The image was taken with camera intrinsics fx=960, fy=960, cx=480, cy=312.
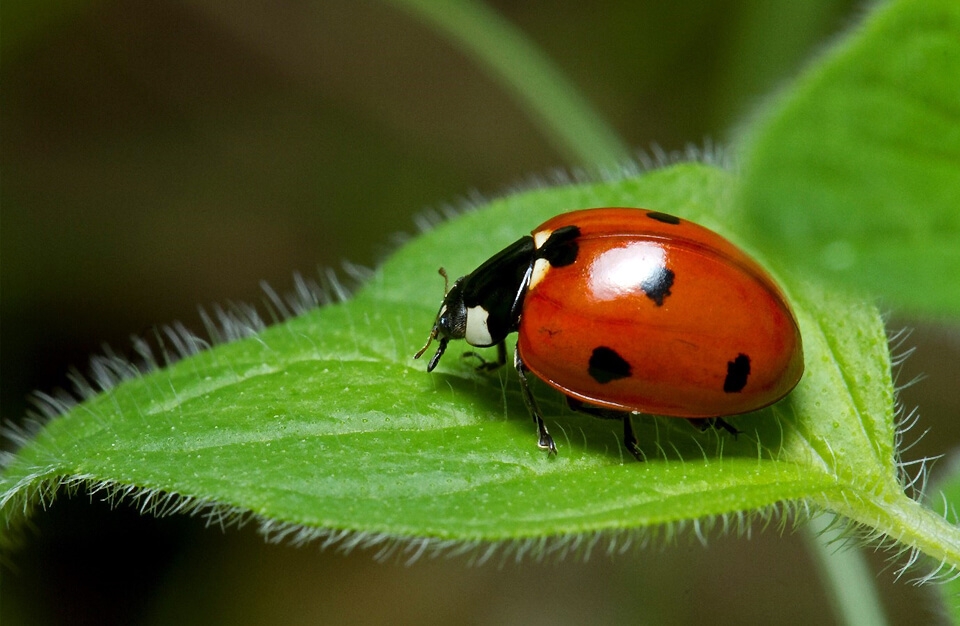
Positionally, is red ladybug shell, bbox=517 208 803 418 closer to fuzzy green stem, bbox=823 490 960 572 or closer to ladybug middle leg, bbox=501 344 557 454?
ladybug middle leg, bbox=501 344 557 454

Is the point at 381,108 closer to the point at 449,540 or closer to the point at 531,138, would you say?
the point at 531,138

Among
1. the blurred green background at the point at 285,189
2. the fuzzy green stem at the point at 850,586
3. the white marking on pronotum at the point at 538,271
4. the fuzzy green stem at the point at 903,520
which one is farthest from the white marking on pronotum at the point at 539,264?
the blurred green background at the point at 285,189

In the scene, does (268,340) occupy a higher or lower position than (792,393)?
higher

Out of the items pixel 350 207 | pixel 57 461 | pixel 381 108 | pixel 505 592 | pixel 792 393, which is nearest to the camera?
pixel 57 461

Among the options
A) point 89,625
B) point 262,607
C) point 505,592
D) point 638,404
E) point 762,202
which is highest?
point 762,202

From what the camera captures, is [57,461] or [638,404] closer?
[57,461]

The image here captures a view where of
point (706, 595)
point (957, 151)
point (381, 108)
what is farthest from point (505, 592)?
point (957, 151)

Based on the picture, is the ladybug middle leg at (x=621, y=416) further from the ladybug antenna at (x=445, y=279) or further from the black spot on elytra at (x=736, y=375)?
the ladybug antenna at (x=445, y=279)

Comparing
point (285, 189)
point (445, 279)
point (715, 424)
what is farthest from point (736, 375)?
point (285, 189)

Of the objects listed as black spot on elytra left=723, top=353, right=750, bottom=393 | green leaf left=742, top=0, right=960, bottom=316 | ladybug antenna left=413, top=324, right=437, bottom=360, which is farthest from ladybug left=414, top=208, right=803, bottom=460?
green leaf left=742, top=0, right=960, bottom=316
